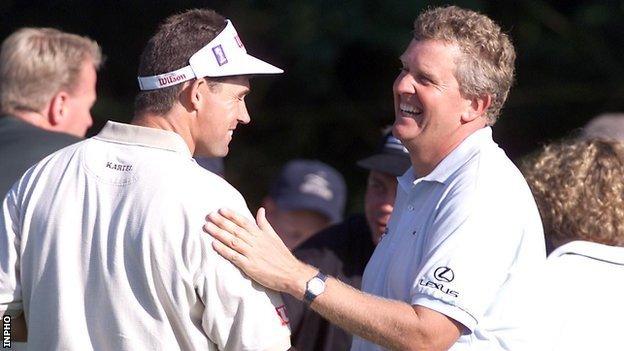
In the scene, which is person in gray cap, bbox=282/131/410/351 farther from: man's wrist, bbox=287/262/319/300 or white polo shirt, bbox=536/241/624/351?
man's wrist, bbox=287/262/319/300

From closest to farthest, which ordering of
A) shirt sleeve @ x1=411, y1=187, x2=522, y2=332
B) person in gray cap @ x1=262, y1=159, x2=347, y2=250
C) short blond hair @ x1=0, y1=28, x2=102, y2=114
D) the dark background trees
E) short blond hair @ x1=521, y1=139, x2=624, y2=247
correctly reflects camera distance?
shirt sleeve @ x1=411, y1=187, x2=522, y2=332, short blond hair @ x1=521, y1=139, x2=624, y2=247, short blond hair @ x1=0, y1=28, x2=102, y2=114, person in gray cap @ x1=262, y1=159, x2=347, y2=250, the dark background trees

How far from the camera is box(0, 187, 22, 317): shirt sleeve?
3.39 metres

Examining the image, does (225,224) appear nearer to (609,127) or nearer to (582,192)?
(582,192)

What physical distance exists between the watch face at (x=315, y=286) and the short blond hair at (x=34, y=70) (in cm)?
184

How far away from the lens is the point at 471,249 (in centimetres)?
340

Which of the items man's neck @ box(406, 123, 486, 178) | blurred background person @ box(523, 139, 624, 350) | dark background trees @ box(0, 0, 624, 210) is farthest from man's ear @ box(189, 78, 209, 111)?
dark background trees @ box(0, 0, 624, 210)

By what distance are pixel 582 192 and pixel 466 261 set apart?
0.61m

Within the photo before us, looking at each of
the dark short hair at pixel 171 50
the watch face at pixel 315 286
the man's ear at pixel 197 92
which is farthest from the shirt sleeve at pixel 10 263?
the watch face at pixel 315 286

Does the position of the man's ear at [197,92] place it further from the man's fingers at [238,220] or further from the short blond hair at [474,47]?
the short blond hair at [474,47]

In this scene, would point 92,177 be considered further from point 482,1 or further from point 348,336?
point 482,1

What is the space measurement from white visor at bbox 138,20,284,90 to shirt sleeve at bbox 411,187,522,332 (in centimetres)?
65

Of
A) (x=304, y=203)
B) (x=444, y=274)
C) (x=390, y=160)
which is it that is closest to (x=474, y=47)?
(x=444, y=274)

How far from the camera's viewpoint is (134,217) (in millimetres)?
3195

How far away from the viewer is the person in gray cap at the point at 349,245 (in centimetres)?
493
